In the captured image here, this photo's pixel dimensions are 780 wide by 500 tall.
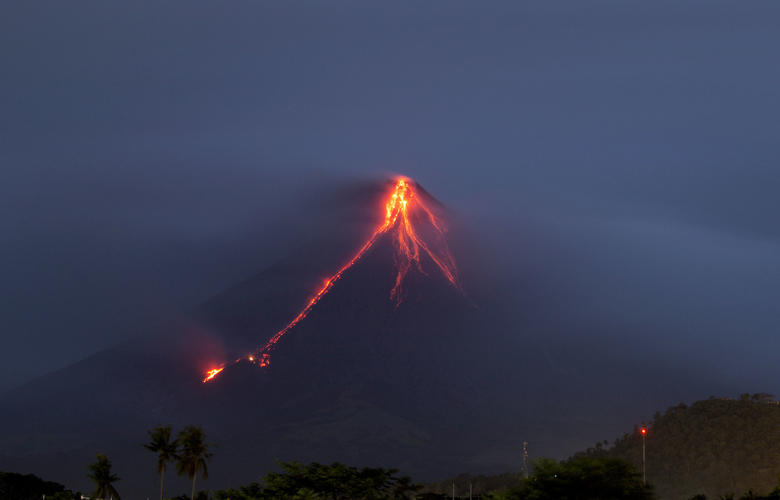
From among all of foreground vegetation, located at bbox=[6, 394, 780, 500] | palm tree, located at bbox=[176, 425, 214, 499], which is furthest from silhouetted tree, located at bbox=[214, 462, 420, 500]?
palm tree, located at bbox=[176, 425, 214, 499]

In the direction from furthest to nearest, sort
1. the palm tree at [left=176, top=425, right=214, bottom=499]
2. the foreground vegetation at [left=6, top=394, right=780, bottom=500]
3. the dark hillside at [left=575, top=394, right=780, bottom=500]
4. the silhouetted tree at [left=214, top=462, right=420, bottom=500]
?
the dark hillside at [left=575, top=394, right=780, bottom=500], the palm tree at [left=176, top=425, right=214, bottom=499], the silhouetted tree at [left=214, top=462, right=420, bottom=500], the foreground vegetation at [left=6, top=394, right=780, bottom=500]

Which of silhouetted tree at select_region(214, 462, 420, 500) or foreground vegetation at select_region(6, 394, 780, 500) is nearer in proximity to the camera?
foreground vegetation at select_region(6, 394, 780, 500)

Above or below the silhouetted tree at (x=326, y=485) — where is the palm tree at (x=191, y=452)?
above

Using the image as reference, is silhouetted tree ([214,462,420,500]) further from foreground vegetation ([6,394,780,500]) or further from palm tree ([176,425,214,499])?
palm tree ([176,425,214,499])

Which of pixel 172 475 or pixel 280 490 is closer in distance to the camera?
pixel 280 490

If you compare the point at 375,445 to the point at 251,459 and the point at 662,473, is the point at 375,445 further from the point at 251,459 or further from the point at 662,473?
the point at 662,473

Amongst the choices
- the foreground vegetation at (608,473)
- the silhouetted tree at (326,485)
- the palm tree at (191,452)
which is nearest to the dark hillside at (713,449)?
the foreground vegetation at (608,473)

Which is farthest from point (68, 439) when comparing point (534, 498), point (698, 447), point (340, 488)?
point (534, 498)

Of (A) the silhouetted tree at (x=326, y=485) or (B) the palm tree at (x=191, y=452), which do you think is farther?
(B) the palm tree at (x=191, y=452)

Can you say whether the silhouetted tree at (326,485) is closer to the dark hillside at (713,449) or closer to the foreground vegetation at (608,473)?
the foreground vegetation at (608,473)

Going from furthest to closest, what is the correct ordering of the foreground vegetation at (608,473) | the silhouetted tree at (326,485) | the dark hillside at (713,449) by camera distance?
1. the dark hillside at (713,449)
2. the silhouetted tree at (326,485)
3. the foreground vegetation at (608,473)

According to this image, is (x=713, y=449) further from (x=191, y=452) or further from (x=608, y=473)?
(x=608, y=473)
